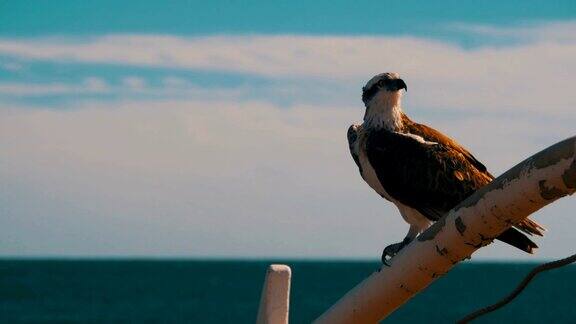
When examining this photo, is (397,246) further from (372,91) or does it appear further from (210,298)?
(210,298)

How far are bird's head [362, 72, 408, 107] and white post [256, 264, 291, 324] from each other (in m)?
3.50

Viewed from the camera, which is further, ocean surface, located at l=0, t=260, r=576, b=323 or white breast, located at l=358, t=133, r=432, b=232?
ocean surface, located at l=0, t=260, r=576, b=323

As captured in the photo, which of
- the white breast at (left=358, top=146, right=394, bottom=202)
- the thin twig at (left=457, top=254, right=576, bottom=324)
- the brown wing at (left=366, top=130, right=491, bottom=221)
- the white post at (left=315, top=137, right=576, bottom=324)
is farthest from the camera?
the white breast at (left=358, top=146, right=394, bottom=202)

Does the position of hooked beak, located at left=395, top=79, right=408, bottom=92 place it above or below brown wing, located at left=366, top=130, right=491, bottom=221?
above

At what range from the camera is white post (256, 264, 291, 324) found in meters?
5.35

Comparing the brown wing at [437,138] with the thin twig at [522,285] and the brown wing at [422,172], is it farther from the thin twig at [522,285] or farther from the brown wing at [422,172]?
the thin twig at [522,285]

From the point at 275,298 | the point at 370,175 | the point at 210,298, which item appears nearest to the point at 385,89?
the point at 370,175

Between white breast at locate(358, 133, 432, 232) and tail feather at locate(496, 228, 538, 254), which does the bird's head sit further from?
tail feather at locate(496, 228, 538, 254)

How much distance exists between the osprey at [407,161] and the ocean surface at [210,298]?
232ft

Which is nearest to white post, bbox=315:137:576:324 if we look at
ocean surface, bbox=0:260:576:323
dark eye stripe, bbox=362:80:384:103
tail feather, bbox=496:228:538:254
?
tail feather, bbox=496:228:538:254

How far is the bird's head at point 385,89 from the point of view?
8758 mm

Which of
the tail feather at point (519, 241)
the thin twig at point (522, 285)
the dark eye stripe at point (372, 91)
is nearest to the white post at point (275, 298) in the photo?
the thin twig at point (522, 285)

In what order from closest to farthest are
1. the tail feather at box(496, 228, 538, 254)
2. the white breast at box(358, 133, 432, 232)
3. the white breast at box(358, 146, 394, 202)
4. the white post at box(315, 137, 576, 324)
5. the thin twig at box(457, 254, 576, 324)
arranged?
the white post at box(315, 137, 576, 324) < the thin twig at box(457, 254, 576, 324) < the tail feather at box(496, 228, 538, 254) < the white breast at box(358, 133, 432, 232) < the white breast at box(358, 146, 394, 202)

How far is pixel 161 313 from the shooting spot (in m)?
96.8
